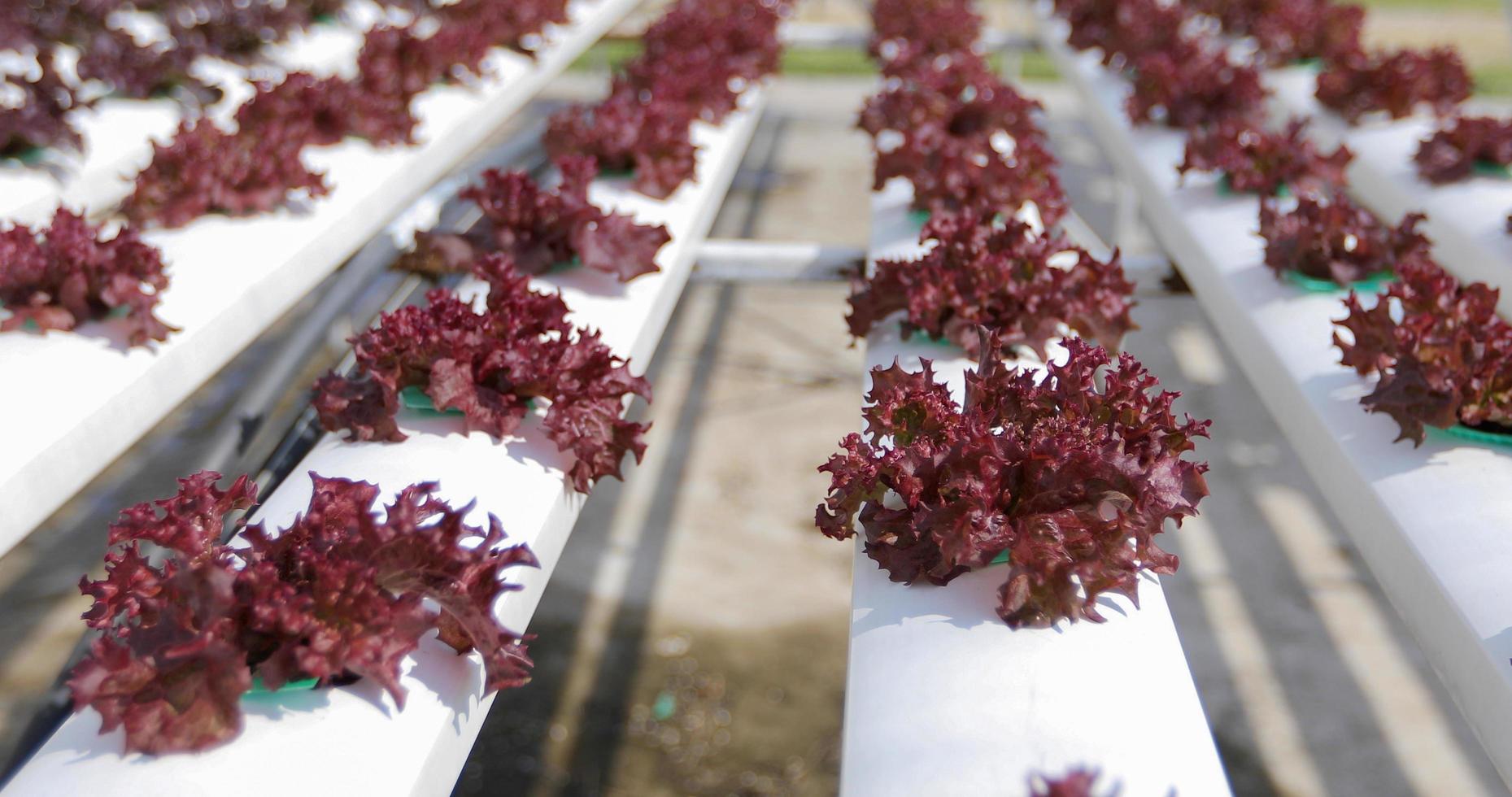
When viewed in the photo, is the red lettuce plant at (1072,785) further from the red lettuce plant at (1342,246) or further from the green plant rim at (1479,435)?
the red lettuce plant at (1342,246)

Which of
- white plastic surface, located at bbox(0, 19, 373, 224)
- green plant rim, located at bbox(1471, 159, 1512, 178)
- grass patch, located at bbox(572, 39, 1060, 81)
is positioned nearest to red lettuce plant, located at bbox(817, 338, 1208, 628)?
white plastic surface, located at bbox(0, 19, 373, 224)

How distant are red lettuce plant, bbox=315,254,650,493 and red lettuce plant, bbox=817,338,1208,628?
0.70 metres

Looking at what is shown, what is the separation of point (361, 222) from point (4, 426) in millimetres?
2147

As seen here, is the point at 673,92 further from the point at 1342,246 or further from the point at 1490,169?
the point at 1490,169

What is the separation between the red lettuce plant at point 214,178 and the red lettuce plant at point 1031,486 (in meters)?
2.72

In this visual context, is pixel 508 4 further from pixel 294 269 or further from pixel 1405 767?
pixel 1405 767

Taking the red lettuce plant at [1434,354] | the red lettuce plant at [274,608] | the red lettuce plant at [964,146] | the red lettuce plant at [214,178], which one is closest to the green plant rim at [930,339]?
the red lettuce plant at [964,146]

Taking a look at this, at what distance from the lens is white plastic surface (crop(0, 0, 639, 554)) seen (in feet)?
10.4

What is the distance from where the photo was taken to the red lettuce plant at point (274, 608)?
7.30 ft

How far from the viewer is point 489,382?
340cm

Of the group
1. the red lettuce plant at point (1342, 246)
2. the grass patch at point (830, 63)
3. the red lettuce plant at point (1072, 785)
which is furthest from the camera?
the grass patch at point (830, 63)

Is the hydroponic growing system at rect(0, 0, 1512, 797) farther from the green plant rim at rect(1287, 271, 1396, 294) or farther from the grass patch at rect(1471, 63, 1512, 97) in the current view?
the grass patch at rect(1471, 63, 1512, 97)

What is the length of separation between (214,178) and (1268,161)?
13.5 ft

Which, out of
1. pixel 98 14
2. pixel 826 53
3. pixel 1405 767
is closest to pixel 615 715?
pixel 1405 767
